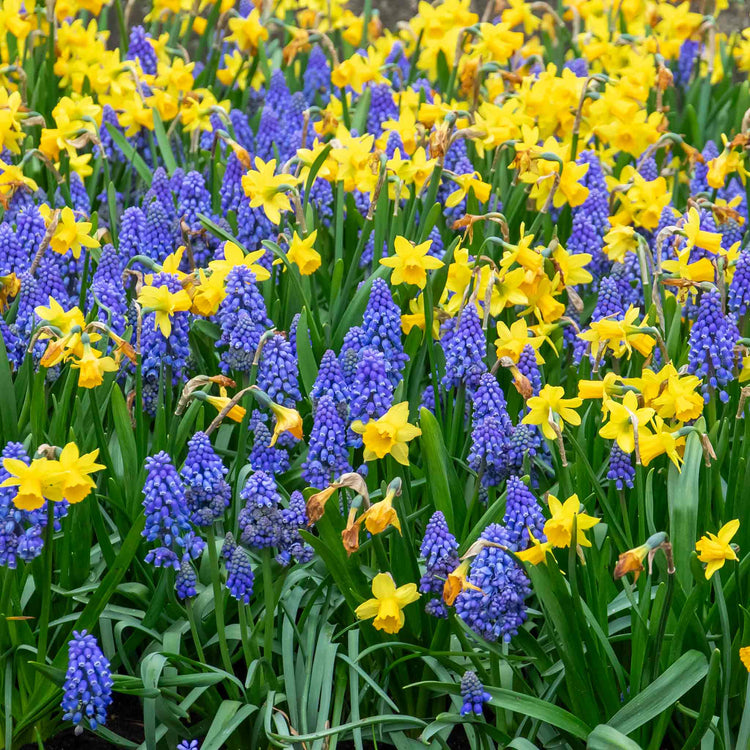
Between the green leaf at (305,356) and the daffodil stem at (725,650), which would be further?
the green leaf at (305,356)

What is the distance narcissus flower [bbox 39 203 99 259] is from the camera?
330cm

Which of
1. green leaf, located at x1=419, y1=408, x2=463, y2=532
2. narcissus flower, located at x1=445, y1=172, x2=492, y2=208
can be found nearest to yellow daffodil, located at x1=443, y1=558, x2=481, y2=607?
green leaf, located at x1=419, y1=408, x2=463, y2=532

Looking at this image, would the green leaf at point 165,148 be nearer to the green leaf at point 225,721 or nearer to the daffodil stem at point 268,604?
the daffodil stem at point 268,604

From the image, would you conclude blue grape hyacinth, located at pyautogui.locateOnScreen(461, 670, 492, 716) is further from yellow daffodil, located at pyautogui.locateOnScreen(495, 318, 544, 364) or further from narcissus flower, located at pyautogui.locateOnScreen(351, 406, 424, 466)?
yellow daffodil, located at pyautogui.locateOnScreen(495, 318, 544, 364)

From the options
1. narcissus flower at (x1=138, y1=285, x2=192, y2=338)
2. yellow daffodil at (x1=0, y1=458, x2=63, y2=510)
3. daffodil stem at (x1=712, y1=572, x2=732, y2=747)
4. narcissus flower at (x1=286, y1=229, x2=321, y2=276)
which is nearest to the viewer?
yellow daffodil at (x1=0, y1=458, x2=63, y2=510)

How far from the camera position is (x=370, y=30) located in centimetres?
618

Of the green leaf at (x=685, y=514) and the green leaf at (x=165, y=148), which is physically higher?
the green leaf at (x=165, y=148)

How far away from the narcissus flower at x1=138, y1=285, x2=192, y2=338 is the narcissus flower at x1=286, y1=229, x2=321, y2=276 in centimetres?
52

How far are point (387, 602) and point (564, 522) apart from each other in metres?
0.42

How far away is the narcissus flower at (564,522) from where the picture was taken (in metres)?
2.34

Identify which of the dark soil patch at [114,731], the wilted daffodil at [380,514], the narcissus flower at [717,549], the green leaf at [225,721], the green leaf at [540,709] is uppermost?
the wilted daffodil at [380,514]

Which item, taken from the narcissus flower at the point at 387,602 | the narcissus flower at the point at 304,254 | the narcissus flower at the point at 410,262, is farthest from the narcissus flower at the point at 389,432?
the narcissus flower at the point at 304,254

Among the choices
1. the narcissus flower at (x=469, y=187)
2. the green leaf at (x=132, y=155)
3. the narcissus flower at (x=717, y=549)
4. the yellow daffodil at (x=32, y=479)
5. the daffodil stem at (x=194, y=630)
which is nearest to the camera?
the yellow daffodil at (x=32, y=479)

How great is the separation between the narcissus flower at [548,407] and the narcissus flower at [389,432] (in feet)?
0.93
